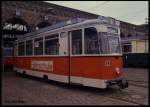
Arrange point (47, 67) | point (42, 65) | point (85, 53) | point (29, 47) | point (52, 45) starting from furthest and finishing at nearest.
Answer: point (29, 47) < point (42, 65) < point (47, 67) < point (52, 45) < point (85, 53)

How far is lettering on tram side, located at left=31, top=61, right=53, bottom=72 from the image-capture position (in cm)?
1331

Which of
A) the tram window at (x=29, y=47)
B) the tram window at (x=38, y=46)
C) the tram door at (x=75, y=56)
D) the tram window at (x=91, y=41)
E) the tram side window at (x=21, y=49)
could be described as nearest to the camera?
the tram window at (x=91, y=41)

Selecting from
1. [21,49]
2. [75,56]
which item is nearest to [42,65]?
[75,56]

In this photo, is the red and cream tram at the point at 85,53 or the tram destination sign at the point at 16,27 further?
the tram destination sign at the point at 16,27

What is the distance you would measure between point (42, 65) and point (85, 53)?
409cm

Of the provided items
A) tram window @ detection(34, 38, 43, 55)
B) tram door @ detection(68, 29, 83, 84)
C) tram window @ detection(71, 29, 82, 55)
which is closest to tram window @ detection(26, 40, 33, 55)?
tram window @ detection(34, 38, 43, 55)

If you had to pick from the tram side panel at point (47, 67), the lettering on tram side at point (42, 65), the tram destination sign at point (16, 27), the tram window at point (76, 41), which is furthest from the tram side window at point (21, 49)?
the tram destination sign at point (16, 27)

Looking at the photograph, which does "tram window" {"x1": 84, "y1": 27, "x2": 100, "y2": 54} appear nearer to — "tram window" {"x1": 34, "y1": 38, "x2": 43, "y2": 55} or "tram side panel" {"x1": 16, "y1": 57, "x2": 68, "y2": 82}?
"tram side panel" {"x1": 16, "y1": 57, "x2": 68, "y2": 82}

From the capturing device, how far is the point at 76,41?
37.2 feet

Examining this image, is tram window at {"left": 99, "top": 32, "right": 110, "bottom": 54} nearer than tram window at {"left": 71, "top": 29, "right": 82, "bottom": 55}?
Yes

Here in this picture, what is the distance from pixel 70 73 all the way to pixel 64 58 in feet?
2.65

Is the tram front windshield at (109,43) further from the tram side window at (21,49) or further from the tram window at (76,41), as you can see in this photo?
the tram side window at (21,49)

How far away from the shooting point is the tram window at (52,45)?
12781 millimetres

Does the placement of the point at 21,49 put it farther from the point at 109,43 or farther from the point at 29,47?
the point at 109,43
